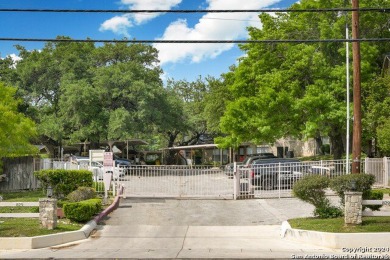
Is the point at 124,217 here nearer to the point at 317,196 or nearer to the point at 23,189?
the point at 317,196

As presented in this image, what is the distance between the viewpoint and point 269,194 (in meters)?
21.9

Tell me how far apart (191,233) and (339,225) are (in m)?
4.32

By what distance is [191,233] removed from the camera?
14.3 metres

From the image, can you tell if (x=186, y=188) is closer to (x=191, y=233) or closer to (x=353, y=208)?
(x=191, y=233)

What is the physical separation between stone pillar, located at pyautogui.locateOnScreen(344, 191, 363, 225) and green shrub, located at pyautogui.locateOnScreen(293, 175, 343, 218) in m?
1.21

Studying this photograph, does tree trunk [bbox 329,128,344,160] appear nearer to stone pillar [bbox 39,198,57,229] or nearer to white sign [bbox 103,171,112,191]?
white sign [bbox 103,171,112,191]

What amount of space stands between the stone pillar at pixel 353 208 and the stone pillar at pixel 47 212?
821 centimetres

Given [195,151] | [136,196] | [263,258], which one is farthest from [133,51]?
[263,258]

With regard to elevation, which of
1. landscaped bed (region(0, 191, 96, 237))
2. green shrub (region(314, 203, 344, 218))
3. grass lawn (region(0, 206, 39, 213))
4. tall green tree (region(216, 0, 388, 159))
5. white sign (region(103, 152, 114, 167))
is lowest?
landscaped bed (region(0, 191, 96, 237))

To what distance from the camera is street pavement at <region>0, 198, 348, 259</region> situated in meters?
11.5

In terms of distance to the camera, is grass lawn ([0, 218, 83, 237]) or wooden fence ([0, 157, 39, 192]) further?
wooden fence ([0, 157, 39, 192])

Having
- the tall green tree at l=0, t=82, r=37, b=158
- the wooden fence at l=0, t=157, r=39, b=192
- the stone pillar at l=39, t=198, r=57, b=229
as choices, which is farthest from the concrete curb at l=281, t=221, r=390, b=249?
the wooden fence at l=0, t=157, r=39, b=192

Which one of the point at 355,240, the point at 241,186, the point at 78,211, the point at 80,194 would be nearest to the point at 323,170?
the point at 241,186

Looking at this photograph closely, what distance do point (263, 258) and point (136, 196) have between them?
12010mm
